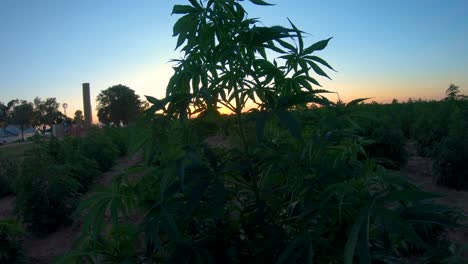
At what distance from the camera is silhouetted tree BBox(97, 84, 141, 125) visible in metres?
33.7

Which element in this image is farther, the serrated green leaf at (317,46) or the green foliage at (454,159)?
the green foliage at (454,159)

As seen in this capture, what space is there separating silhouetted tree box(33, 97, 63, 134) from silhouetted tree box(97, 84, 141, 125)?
14.8 metres

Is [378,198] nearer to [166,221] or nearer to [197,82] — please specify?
[166,221]

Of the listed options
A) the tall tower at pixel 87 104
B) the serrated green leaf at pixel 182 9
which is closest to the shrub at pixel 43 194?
the serrated green leaf at pixel 182 9

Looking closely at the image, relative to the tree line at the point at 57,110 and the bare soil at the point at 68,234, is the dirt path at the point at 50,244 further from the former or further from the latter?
the tree line at the point at 57,110

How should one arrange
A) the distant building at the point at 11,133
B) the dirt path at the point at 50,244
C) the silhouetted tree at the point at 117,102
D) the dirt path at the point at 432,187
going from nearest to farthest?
the dirt path at the point at 432,187 → the dirt path at the point at 50,244 → the silhouetted tree at the point at 117,102 → the distant building at the point at 11,133

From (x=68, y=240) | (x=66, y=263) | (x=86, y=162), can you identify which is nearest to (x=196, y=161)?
(x=66, y=263)

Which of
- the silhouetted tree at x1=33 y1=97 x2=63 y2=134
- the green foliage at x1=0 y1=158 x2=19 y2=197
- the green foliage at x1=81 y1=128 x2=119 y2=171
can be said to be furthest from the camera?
the silhouetted tree at x1=33 y1=97 x2=63 y2=134

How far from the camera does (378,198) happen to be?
0.92 m

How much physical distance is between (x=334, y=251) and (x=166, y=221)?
0.56m

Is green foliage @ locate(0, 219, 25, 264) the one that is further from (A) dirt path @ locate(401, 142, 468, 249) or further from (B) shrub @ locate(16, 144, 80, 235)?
(A) dirt path @ locate(401, 142, 468, 249)

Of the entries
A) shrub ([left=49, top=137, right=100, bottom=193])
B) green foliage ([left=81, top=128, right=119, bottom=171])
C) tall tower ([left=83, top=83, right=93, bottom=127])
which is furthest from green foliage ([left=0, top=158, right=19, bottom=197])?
tall tower ([left=83, top=83, right=93, bottom=127])

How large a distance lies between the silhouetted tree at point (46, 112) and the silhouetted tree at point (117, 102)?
48.4 feet

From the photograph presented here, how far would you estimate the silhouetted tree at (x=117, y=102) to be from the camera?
33688 millimetres
